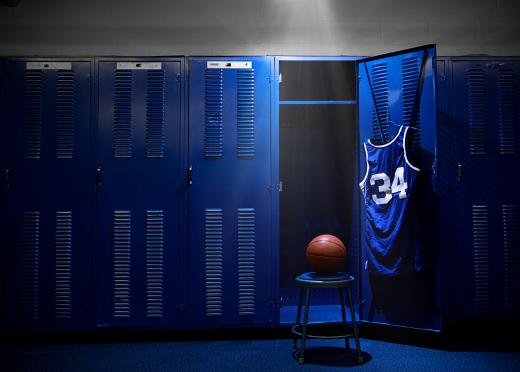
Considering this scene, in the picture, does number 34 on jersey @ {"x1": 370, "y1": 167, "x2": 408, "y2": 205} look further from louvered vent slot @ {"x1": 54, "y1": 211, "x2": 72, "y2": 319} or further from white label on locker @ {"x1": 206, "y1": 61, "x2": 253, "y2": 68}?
louvered vent slot @ {"x1": 54, "y1": 211, "x2": 72, "y2": 319}

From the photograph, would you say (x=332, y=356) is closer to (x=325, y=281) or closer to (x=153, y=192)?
(x=325, y=281)

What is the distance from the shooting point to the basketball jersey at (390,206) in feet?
11.6

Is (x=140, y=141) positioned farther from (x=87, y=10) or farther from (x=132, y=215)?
(x=87, y=10)

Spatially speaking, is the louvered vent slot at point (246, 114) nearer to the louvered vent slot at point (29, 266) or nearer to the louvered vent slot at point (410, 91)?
the louvered vent slot at point (410, 91)

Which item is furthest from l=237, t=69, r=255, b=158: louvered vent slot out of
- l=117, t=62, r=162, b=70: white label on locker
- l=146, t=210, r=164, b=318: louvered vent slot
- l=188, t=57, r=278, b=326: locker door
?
l=146, t=210, r=164, b=318: louvered vent slot

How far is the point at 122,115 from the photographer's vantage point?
382 centimetres

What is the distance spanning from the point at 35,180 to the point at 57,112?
57 centimetres

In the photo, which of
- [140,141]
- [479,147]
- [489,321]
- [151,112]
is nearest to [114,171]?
[140,141]

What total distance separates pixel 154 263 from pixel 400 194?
1996 millimetres

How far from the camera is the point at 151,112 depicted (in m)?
3.83

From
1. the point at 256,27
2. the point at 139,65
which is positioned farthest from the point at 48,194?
the point at 256,27

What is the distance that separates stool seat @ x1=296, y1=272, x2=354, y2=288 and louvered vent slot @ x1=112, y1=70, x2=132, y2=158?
1.72 metres

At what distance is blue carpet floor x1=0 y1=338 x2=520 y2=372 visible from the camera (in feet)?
10.4

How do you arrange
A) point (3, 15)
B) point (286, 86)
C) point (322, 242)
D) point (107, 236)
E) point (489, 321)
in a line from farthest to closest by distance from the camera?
1. point (286, 86)
2. point (3, 15)
3. point (489, 321)
4. point (107, 236)
5. point (322, 242)
